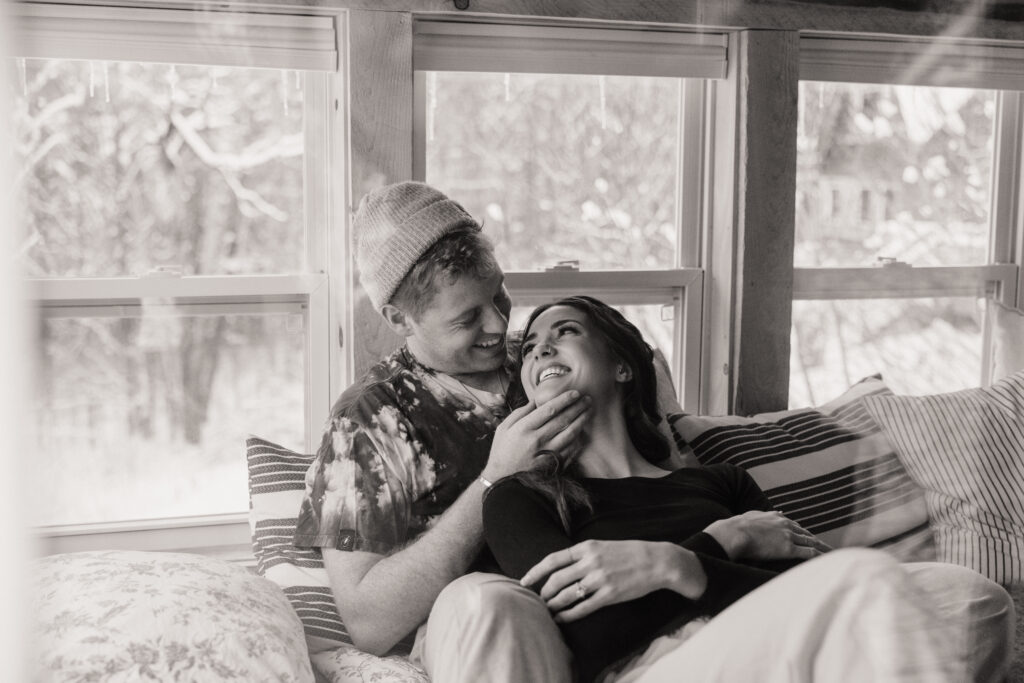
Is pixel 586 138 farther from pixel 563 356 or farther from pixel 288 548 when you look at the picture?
pixel 288 548

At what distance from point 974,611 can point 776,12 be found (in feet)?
1.37

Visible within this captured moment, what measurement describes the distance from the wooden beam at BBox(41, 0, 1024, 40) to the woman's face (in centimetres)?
23

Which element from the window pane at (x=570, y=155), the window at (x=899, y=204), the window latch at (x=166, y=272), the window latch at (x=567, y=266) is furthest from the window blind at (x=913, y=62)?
the window latch at (x=166, y=272)

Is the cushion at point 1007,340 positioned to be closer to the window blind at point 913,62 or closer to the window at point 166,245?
the window blind at point 913,62

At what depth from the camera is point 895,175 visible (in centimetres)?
62

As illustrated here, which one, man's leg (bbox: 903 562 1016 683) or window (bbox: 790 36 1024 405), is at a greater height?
window (bbox: 790 36 1024 405)

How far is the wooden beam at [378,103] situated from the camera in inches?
22.8

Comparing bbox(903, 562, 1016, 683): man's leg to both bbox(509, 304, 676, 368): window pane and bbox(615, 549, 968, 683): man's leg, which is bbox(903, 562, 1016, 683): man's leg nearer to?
bbox(615, 549, 968, 683): man's leg

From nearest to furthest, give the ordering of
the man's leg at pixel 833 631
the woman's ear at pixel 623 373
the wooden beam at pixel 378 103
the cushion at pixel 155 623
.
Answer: the man's leg at pixel 833 631 < the cushion at pixel 155 623 < the wooden beam at pixel 378 103 < the woman's ear at pixel 623 373

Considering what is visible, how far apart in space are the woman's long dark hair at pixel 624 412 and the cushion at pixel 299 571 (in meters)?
0.19

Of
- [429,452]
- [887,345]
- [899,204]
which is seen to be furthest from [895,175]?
[429,452]

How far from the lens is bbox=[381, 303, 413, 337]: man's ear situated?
0.71 metres

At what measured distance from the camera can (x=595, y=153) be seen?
601mm

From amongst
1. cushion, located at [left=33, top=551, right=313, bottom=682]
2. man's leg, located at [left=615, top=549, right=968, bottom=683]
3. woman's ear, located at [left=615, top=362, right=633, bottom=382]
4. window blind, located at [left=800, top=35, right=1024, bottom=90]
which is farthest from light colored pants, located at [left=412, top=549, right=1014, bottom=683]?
window blind, located at [left=800, top=35, right=1024, bottom=90]
